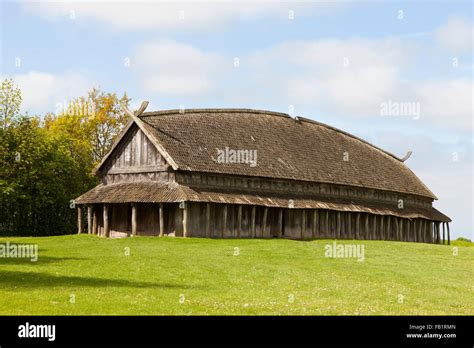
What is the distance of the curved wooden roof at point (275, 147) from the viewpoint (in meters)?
51.9

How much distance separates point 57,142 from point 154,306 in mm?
49175

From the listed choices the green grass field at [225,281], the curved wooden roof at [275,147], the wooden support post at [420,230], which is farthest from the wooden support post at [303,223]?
the wooden support post at [420,230]

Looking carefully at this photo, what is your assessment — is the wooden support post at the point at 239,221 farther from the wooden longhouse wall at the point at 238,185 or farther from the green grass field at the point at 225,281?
the green grass field at the point at 225,281

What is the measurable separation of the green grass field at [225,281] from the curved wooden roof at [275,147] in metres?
10.4

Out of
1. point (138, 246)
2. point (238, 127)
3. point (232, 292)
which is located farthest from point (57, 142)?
point (232, 292)

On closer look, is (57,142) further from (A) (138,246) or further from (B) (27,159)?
(A) (138,246)

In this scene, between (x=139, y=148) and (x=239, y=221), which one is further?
(x=139, y=148)

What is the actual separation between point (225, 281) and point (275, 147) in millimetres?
33365

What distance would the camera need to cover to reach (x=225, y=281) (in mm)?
26453

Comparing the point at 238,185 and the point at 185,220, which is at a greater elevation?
the point at 238,185

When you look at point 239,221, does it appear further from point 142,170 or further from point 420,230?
point 420,230
